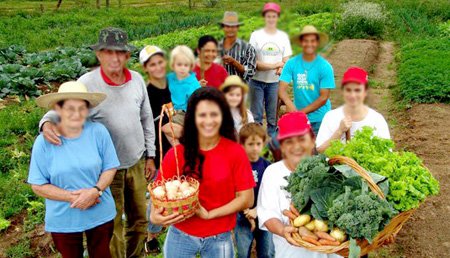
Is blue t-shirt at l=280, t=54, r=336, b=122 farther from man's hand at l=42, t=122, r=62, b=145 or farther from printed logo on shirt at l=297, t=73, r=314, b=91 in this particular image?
man's hand at l=42, t=122, r=62, b=145

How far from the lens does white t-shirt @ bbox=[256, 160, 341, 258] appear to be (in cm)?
272

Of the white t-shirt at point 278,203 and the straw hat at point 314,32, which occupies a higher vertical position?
the straw hat at point 314,32

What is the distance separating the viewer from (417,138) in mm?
7836

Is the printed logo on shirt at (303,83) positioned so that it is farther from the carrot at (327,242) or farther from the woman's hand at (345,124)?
the carrot at (327,242)

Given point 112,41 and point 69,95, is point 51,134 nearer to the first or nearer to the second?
point 69,95

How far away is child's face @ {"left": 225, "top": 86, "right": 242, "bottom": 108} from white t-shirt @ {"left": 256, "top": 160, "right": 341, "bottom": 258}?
4.08 ft

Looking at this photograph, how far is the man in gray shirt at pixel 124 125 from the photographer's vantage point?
353 centimetres

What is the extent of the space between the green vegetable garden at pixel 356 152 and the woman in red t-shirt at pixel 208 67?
978 millimetres

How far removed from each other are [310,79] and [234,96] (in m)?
1.00

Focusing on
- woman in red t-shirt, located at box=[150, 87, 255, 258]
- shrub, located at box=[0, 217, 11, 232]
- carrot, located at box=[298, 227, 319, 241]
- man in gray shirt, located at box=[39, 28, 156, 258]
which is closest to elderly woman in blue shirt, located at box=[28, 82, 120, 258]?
man in gray shirt, located at box=[39, 28, 156, 258]

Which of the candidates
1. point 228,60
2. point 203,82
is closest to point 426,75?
point 228,60

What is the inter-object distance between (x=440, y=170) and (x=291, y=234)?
4.82m

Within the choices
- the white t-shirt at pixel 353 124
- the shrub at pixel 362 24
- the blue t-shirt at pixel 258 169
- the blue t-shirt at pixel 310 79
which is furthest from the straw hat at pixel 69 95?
the shrub at pixel 362 24

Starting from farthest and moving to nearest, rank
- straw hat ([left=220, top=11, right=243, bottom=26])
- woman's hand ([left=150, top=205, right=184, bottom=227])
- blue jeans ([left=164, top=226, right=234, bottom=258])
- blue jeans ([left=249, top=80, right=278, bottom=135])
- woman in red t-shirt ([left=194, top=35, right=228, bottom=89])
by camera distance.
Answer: blue jeans ([left=249, top=80, right=278, bottom=135]) < straw hat ([left=220, top=11, right=243, bottom=26]) < woman in red t-shirt ([left=194, top=35, right=228, bottom=89]) < blue jeans ([left=164, top=226, right=234, bottom=258]) < woman's hand ([left=150, top=205, right=184, bottom=227])
